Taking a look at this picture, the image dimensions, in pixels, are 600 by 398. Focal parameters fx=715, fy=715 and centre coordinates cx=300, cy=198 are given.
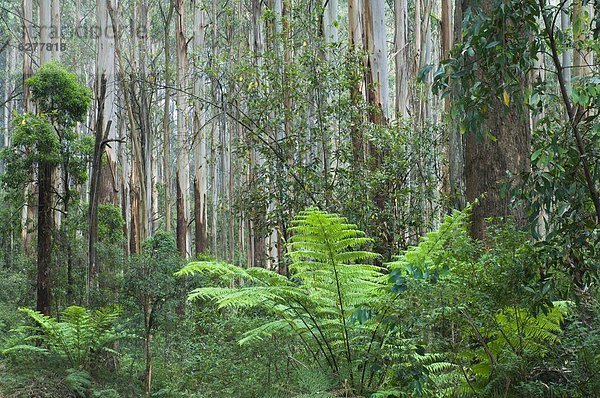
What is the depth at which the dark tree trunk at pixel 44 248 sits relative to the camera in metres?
10.2

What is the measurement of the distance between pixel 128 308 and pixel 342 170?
142 inches

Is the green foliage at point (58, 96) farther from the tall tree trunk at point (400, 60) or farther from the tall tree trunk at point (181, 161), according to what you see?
the tall tree trunk at point (400, 60)

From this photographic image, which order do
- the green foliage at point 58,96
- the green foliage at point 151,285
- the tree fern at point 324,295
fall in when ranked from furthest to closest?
the green foliage at point 58,96 < the green foliage at point 151,285 < the tree fern at point 324,295

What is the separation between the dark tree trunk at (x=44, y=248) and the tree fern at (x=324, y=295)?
6041 millimetres

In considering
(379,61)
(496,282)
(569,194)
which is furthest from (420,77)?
(379,61)

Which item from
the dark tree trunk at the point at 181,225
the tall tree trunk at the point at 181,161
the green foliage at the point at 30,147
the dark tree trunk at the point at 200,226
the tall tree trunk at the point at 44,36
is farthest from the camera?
the dark tree trunk at the point at 200,226

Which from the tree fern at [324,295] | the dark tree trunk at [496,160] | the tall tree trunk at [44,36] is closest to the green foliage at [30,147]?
the tree fern at [324,295]

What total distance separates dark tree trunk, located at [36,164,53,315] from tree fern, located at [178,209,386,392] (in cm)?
604

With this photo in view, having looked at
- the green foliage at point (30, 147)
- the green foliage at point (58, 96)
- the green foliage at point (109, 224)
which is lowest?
the green foliage at point (109, 224)

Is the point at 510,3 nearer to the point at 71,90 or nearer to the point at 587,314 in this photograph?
the point at 587,314

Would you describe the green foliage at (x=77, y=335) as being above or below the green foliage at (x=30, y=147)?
below

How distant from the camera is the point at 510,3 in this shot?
11.8 feet

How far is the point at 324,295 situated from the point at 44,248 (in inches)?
262

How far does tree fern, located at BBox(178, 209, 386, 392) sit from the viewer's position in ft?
15.3
